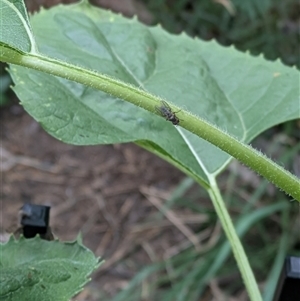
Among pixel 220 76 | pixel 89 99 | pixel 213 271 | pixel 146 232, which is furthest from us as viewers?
pixel 146 232

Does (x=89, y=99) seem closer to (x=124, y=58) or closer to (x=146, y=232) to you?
(x=124, y=58)

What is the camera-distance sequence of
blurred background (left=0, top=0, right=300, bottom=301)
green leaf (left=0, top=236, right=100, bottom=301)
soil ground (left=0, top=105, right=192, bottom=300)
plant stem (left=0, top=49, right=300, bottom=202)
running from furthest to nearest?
soil ground (left=0, top=105, right=192, bottom=300) < blurred background (left=0, top=0, right=300, bottom=301) < green leaf (left=0, top=236, right=100, bottom=301) < plant stem (left=0, top=49, right=300, bottom=202)

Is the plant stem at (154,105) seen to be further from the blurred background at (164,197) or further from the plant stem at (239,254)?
the blurred background at (164,197)

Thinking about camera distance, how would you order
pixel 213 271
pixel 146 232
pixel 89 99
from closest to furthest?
1. pixel 89 99
2. pixel 213 271
3. pixel 146 232

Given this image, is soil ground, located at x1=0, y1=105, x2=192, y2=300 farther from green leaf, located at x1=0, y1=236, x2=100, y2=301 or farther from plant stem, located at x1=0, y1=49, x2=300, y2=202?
plant stem, located at x1=0, y1=49, x2=300, y2=202

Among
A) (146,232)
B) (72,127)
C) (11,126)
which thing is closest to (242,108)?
(72,127)

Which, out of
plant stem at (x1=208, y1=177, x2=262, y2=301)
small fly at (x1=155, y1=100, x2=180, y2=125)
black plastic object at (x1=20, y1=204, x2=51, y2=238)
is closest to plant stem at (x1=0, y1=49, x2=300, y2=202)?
small fly at (x1=155, y1=100, x2=180, y2=125)

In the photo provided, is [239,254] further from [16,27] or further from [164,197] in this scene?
[164,197]

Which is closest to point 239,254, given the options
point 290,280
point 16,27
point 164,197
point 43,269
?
point 290,280
